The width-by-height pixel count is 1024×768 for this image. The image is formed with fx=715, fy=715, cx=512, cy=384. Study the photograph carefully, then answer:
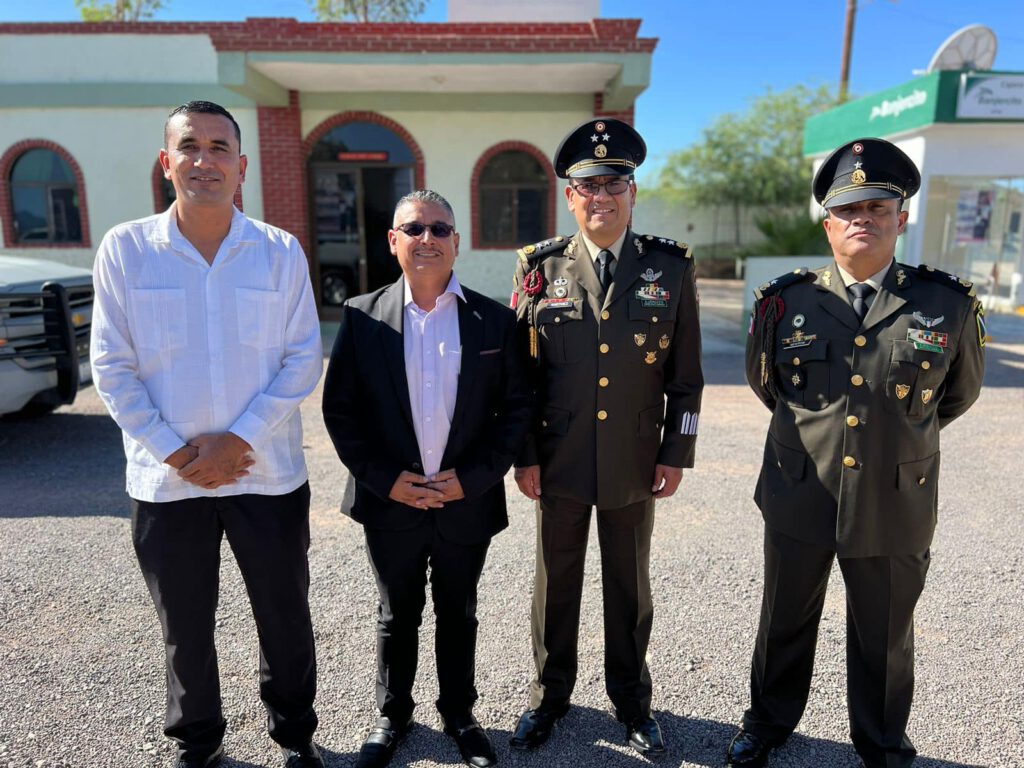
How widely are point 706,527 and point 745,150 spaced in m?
25.2

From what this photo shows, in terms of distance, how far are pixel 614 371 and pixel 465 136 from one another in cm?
1005

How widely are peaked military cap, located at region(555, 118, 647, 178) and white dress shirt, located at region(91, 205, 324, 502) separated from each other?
1.00 metres

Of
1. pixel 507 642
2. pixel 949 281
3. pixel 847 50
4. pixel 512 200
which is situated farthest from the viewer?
pixel 847 50

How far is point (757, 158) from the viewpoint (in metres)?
26.3

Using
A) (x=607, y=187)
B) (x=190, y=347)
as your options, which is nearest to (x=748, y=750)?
(x=607, y=187)

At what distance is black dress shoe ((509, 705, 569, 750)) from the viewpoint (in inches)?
96.5

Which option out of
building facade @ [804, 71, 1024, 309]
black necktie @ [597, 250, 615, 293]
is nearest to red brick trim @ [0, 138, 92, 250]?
black necktie @ [597, 250, 615, 293]

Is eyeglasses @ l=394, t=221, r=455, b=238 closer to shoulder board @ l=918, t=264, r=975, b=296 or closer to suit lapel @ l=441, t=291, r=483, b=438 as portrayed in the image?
suit lapel @ l=441, t=291, r=483, b=438

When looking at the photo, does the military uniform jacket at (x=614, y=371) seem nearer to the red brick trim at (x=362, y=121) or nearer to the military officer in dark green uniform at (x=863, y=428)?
the military officer in dark green uniform at (x=863, y=428)

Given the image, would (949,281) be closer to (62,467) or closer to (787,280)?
(787,280)

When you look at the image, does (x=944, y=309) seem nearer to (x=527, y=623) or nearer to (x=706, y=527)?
(x=527, y=623)

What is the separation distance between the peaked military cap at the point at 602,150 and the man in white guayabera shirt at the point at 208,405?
977 millimetres

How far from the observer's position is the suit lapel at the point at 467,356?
2318 mm

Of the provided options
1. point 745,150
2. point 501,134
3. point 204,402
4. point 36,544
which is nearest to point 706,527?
point 204,402
